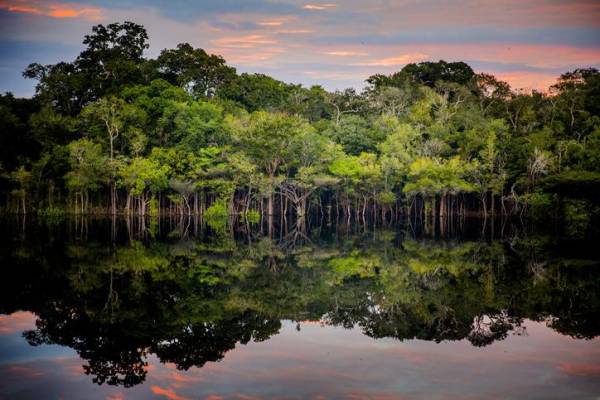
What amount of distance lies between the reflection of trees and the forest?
115 feet

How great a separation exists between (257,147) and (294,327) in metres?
49.7

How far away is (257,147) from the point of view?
2478 inches

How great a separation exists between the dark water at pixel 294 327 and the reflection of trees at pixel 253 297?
0.06 metres

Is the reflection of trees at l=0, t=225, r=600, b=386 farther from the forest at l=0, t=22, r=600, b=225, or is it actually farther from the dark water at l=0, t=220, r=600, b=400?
the forest at l=0, t=22, r=600, b=225

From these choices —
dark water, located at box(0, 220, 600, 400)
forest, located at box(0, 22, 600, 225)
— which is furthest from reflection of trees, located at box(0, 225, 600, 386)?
forest, located at box(0, 22, 600, 225)

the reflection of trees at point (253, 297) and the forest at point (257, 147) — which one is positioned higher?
the forest at point (257, 147)

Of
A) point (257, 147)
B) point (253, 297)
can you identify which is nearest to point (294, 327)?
point (253, 297)

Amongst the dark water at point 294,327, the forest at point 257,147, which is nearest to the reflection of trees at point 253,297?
the dark water at point 294,327

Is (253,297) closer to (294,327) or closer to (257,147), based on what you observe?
(294,327)

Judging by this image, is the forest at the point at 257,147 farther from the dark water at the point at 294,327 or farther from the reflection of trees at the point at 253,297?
the dark water at the point at 294,327

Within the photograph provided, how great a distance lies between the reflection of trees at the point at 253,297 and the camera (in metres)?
12.3

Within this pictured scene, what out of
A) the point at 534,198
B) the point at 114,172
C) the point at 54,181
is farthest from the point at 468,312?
the point at 54,181

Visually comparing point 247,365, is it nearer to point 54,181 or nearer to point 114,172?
point 114,172

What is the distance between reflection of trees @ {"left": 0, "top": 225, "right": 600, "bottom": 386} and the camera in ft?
40.3
